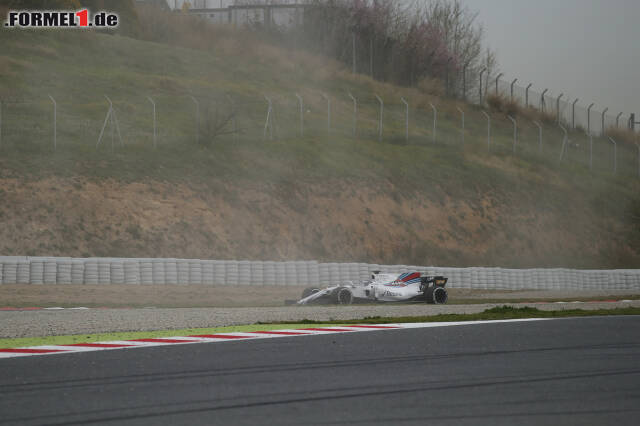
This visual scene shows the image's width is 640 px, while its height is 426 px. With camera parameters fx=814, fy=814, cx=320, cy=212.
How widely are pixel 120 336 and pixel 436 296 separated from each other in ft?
34.7

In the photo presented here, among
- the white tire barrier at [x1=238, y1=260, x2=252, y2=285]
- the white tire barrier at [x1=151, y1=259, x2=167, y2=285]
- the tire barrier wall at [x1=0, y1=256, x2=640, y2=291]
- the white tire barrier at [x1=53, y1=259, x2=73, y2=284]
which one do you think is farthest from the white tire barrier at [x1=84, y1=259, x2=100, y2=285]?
the white tire barrier at [x1=238, y1=260, x2=252, y2=285]

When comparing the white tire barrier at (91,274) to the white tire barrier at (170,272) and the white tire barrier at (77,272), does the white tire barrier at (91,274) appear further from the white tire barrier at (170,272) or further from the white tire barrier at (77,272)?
the white tire barrier at (170,272)

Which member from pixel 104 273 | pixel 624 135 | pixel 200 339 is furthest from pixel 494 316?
pixel 624 135

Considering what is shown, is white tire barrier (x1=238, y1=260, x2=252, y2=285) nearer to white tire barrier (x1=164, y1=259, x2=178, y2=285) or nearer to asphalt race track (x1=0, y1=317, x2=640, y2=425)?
white tire barrier (x1=164, y1=259, x2=178, y2=285)

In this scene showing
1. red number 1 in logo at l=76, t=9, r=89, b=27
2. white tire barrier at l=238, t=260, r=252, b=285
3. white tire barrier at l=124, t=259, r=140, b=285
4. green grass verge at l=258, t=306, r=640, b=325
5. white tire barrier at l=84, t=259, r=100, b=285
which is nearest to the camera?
green grass verge at l=258, t=306, r=640, b=325

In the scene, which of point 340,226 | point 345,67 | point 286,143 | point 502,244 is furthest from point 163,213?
point 345,67

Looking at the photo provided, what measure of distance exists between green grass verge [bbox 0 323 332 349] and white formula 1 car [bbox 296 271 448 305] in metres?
5.79

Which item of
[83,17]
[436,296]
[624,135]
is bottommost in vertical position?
[436,296]

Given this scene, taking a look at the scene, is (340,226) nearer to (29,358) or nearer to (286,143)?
(286,143)

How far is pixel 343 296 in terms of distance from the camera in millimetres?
18891

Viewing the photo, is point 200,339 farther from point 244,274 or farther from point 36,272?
point 244,274

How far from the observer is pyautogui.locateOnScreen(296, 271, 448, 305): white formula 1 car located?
18656 millimetres

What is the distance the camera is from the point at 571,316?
1516 cm

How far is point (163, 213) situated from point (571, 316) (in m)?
20.1
